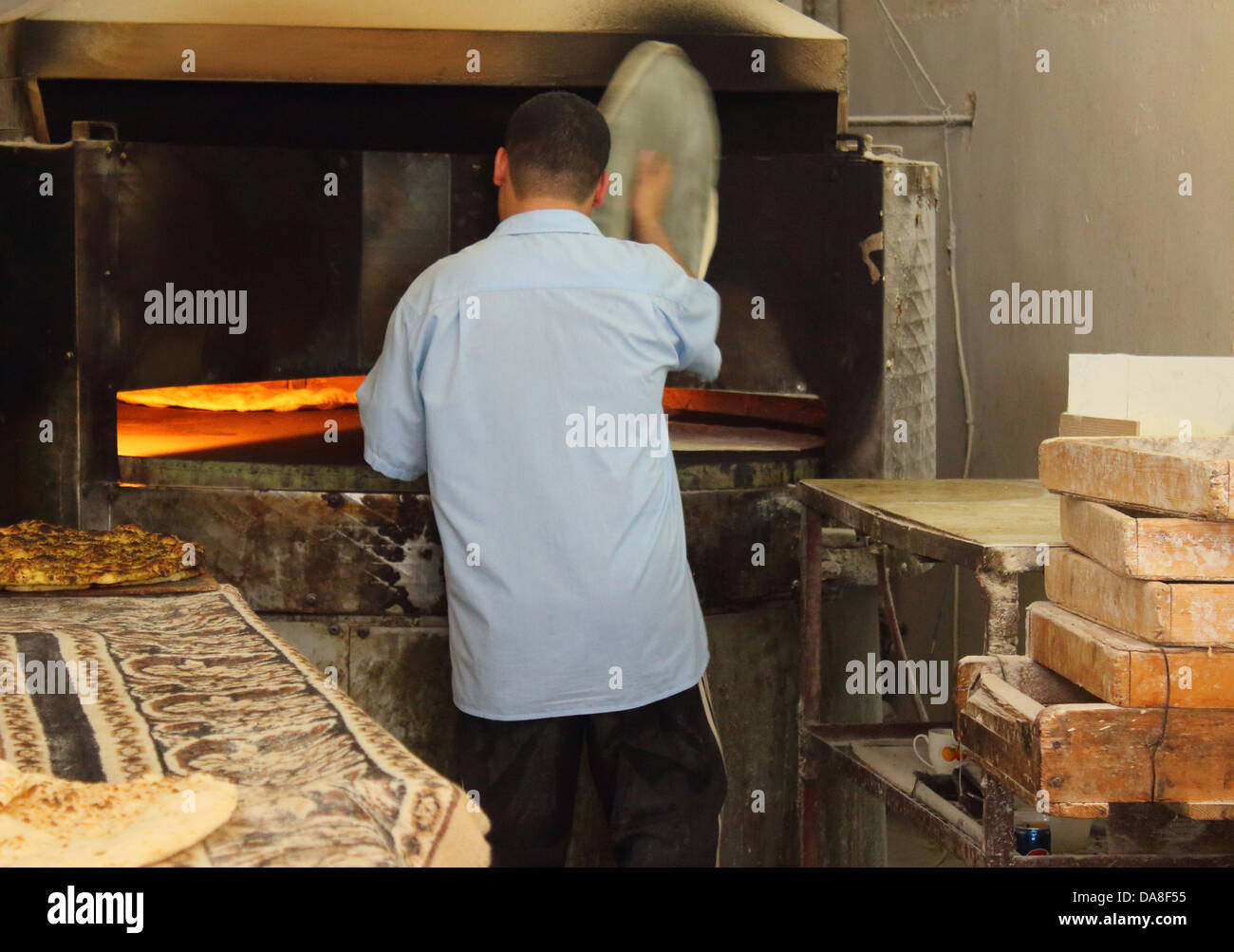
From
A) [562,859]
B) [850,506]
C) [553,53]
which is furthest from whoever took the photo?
[553,53]

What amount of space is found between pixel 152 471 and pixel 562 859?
131cm

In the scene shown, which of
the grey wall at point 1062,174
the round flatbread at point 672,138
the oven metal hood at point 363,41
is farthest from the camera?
the grey wall at point 1062,174

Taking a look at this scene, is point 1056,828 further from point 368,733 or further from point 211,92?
point 211,92

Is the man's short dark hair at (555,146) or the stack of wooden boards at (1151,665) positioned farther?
the man's short dark hair at (555,146)

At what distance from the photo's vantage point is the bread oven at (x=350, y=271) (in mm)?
2979

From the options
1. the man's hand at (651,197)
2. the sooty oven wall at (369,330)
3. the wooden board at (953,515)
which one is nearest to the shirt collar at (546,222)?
the man's hand at (651,197)

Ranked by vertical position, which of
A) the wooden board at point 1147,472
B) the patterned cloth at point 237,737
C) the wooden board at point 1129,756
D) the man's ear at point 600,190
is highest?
the man's ear at point 600,190

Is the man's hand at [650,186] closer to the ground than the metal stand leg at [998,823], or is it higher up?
higher up

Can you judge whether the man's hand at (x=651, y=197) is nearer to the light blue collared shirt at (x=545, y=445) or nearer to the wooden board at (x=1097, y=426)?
the light blue collared shirt at (x=545, y=445)

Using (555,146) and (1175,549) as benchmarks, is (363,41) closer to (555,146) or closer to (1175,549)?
(555,146)

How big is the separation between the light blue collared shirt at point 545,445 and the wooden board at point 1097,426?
0.84m
